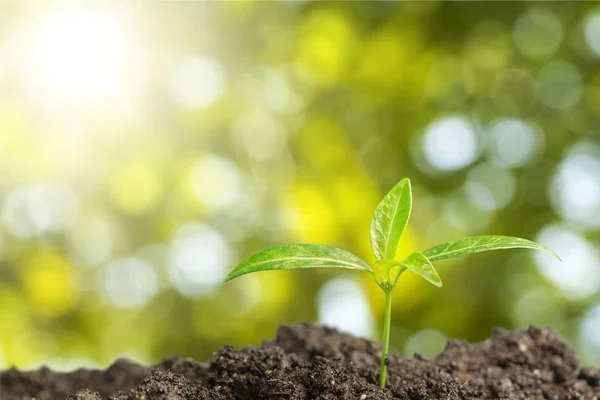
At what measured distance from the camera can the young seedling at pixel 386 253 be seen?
96 centimetres

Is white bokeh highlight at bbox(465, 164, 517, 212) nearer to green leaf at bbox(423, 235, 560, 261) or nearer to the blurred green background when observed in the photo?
the blurred green background

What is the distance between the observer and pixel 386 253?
1091 mm

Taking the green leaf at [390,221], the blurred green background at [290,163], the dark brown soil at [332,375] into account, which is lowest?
the dark brown soil at [332,375]

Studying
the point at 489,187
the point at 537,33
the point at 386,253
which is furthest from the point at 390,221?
the point at 537,33

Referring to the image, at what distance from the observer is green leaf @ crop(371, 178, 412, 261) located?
1081mm

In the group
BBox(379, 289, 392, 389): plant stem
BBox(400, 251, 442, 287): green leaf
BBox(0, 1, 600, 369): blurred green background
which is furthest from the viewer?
BBox(0, 1, 600, 369): blurred green background

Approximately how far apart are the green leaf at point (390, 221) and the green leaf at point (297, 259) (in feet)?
0.25

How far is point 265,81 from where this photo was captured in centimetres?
452

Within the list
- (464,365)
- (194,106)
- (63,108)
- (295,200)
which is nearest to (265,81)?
(194,106)

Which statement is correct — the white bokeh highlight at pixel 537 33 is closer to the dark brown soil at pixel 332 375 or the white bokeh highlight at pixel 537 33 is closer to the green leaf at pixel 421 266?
the dark brown soil at pixel 332 375

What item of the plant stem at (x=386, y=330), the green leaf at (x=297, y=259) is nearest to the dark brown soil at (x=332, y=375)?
the plant stem at (x=386, y=330)

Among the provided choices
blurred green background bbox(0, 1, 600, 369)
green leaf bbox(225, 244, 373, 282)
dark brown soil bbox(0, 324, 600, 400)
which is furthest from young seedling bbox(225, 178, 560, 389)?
blurred green background bbox(0, 1, 600, 369)

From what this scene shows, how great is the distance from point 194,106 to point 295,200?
0.97 metres

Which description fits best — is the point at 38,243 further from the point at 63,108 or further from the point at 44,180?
the point at 63,108
